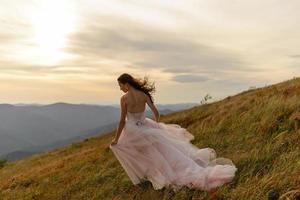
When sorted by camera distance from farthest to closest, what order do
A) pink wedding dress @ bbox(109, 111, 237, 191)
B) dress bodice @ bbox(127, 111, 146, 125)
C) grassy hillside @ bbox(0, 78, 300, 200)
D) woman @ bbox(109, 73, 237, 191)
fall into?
1. dress bodice @ bbox(127, 111, 146, 125)
2. woman @ bbox(109, 73, 237, 191)
3. pink wedding dress @ bbox(109, 111, 237, 191)
4. grassy hillside @ bbox(0, 78, 300, 200)

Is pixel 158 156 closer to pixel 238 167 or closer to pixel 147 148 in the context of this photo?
pixel 147 148

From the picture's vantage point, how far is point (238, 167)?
10.8 m

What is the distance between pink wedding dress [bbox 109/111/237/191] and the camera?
11.2m

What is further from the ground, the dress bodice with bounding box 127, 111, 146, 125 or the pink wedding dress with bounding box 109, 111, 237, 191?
the dress bodice with bounding box 127, 111, 146, 125

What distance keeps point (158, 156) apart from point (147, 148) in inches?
15.9

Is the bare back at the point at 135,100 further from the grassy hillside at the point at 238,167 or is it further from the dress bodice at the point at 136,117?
the grassy hillside at the point at 238,167

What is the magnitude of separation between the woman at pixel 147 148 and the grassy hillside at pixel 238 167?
1.44 ft

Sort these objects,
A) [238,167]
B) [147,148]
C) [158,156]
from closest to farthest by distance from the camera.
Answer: [238,167] < [158,156] < [147,148]

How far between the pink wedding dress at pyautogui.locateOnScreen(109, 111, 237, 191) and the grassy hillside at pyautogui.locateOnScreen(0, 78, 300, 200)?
35 centimetres

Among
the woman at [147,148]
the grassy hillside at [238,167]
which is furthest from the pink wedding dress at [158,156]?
the grassy hillside at [238,167]

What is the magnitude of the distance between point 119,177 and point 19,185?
8504 millimetres

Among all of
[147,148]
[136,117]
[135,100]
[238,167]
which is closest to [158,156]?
[147,148]

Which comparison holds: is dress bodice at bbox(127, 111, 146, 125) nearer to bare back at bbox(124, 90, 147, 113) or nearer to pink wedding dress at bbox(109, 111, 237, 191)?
pink wedding dress at bbox(109, 111, 237, 191)

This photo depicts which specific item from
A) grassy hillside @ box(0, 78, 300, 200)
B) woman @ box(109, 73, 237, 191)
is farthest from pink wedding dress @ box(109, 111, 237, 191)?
grassy hillside @ box(0, 78, 300, 200)
